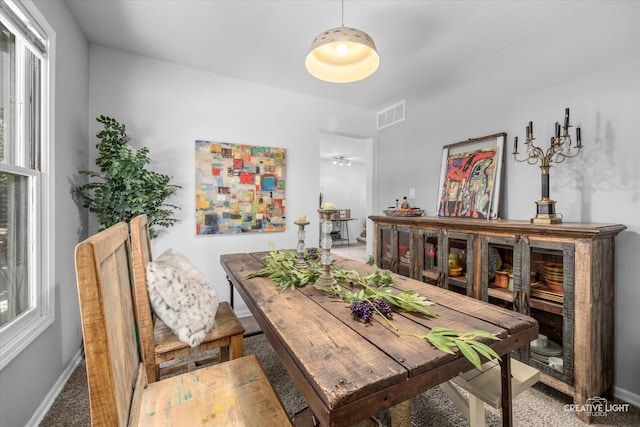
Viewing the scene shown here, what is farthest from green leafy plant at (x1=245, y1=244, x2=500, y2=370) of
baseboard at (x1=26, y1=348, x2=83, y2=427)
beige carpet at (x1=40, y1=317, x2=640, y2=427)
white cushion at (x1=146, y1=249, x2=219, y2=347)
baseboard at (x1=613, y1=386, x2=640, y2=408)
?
baseboard at (x1=613, y1=386, x2=640, y2=408)

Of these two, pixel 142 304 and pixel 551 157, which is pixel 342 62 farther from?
pixel 142 304

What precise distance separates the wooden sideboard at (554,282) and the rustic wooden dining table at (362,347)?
88 cm

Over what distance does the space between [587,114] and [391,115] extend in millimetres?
2132

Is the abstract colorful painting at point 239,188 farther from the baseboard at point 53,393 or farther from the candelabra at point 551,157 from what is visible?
the candelabra at point 551,157

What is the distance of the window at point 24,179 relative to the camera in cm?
142

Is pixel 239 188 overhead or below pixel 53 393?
overhead

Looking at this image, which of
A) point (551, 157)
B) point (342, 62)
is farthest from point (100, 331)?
point (551, 157)

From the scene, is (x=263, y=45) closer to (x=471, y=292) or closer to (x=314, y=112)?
(x=314, y=112)

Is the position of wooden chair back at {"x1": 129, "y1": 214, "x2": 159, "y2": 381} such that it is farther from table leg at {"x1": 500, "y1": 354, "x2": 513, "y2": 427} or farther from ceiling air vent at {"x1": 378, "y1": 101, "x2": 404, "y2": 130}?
ceiling air vent at {"x1": 378, "y1": 101, "x2": 404, "y2": 130}

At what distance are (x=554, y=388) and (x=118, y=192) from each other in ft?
11.3

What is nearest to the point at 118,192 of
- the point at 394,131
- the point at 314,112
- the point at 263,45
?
the point at 263,45

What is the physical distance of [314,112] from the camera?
143 inches

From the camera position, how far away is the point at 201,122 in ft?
9.82

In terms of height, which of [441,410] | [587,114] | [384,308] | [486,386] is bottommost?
[441,410]
